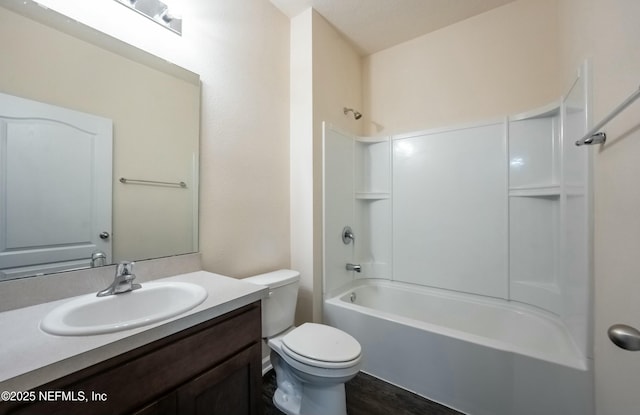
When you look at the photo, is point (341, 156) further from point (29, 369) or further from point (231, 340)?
point (29, 369)

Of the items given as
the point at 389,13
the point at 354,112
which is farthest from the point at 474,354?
the point at 389,13

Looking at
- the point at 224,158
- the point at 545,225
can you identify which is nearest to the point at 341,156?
the point at 224,158

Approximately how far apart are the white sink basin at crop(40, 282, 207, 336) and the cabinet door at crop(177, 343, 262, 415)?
0.86ft

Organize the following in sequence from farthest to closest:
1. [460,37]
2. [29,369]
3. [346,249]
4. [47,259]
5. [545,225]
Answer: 1. [346,249]
2. [460,37]
3. [545,225]
4. [47,259]
5. [29,369]

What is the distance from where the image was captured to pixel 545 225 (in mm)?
1717

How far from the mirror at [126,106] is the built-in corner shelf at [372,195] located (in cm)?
151

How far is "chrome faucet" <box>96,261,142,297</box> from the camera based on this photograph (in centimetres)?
98

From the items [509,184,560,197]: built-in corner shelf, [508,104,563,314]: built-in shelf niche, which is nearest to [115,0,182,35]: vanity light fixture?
[508,104,563,314]: built-in shelf niche

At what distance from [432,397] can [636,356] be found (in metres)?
Result: 1.13

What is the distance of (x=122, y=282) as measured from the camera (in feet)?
3.30

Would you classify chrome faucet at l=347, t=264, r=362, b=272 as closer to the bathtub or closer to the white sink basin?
the bathtub

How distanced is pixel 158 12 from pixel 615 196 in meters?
2.11

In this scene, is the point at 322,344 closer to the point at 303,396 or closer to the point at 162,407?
the point at 303,396

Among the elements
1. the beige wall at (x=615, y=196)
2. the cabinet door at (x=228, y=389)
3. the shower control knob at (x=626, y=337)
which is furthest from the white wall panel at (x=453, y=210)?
the cabinet door at (x=228, y=389)
